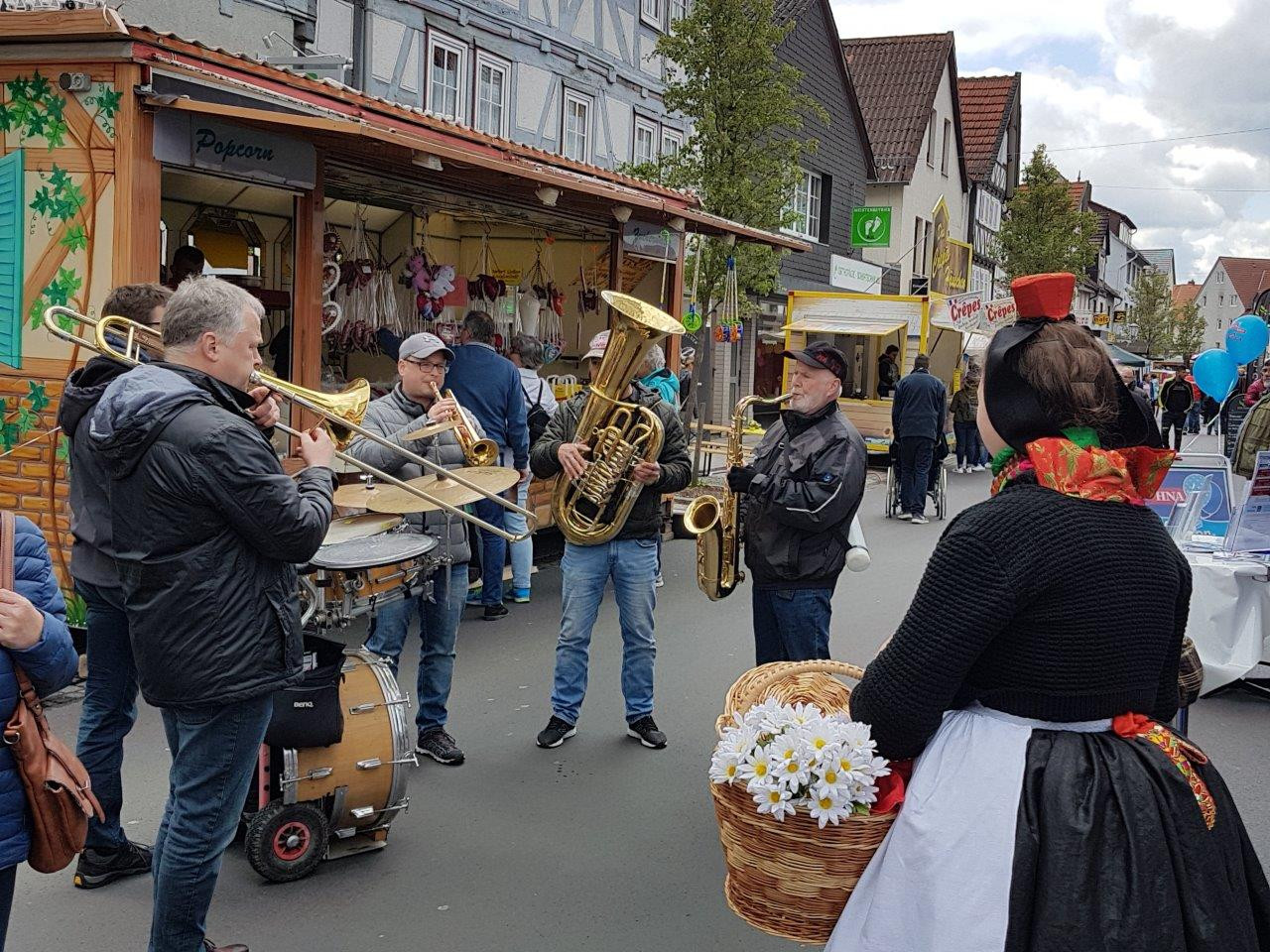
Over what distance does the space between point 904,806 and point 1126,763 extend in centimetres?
42

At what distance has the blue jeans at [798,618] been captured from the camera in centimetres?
491

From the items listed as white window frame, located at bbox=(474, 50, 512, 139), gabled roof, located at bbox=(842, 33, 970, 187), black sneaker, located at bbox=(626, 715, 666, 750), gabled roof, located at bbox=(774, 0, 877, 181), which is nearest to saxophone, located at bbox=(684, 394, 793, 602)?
black sneaker, located at bbox=(626, 715, 666, 750)

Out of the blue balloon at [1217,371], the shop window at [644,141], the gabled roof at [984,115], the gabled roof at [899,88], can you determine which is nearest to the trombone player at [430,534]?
the blue balloon at [1217,371]

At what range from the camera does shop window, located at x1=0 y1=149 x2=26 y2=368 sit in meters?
6.57

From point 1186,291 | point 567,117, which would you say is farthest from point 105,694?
point 1186,291

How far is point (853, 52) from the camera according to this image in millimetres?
34062

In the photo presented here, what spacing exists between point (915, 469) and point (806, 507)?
904cm

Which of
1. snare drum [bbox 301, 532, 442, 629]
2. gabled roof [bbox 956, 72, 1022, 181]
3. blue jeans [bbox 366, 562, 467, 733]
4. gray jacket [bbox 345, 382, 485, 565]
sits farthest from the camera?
gabled roof [bbox 956, 72, 1022, 181]

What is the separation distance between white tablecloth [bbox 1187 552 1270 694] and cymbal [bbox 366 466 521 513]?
3743 millimetres

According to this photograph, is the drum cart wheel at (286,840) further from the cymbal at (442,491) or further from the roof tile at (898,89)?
the roof tile at (898,89)

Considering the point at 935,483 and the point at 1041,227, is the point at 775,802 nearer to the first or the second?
the point at 935,483

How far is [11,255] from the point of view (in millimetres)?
6633

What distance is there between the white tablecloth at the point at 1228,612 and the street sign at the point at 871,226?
22.6 m

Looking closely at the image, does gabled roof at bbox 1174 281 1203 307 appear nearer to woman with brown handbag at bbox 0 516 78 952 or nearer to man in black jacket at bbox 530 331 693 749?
man in black jacket at bbox 530 331 693 749
